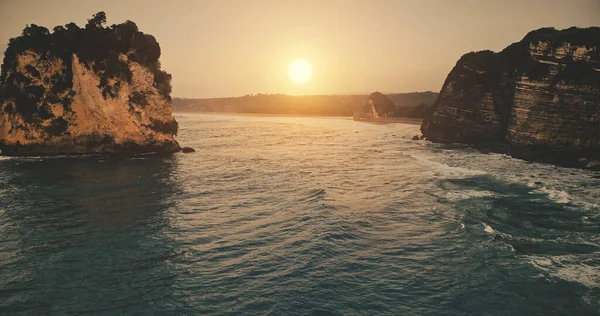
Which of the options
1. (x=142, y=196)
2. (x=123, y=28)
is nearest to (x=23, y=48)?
(x=123, y=28)

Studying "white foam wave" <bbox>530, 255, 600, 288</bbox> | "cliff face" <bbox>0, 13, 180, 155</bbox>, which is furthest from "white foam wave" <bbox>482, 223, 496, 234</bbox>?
"cliff face" <bbox>0, 13, 180, 155</bbox>

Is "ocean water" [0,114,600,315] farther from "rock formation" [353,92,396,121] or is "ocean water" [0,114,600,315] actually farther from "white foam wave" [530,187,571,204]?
"rock formation" [353,92,396,121]

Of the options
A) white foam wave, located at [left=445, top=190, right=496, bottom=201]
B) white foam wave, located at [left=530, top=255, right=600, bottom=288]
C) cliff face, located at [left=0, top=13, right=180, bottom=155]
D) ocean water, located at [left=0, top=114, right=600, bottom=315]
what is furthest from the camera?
cliff face, located at [left=0, top=13, right=180, bottom=155]

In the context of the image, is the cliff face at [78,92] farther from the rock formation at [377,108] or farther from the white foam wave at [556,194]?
the rock formation at [377,108]

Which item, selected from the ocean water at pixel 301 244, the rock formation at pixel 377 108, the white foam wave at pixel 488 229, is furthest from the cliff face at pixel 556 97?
the rock formation at pixel 377 108

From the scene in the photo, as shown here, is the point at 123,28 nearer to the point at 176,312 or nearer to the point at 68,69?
Answer: the point at 68,69

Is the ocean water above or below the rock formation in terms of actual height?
below
